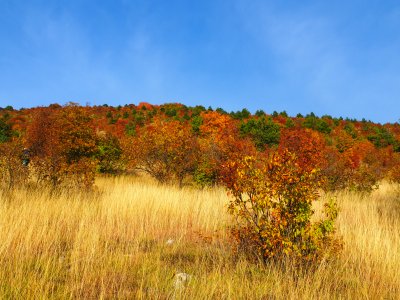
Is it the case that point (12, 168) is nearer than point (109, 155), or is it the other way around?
point (12, 168)

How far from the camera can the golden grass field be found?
353 centimetres

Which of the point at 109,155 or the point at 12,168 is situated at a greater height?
the point at 109,155

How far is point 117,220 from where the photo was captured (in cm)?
673

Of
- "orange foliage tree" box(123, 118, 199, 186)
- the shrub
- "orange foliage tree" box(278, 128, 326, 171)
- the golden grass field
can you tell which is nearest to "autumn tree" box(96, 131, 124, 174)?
"orange foliage tree" box(123, 118, 199, 186)

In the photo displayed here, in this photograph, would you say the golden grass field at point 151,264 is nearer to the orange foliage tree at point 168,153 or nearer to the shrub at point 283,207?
the shrub at point 283,207

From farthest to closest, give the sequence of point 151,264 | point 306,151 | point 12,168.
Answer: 1. point 306,151
2. point 12,168
3. point 151,264

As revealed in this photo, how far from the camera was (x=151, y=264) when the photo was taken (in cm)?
453

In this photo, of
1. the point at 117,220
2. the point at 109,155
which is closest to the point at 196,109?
the point at 109,155

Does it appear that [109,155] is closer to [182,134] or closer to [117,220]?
[182,134]

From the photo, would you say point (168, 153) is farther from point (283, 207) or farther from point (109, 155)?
point (283, 207)

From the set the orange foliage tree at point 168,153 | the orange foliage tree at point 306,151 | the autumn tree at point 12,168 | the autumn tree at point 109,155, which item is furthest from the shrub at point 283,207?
the autumn tree at point 109,155

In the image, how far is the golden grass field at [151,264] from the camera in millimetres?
3531

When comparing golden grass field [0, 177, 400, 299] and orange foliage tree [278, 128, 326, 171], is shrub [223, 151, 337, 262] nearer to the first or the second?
golden grass field [0, 177, 400, 299]

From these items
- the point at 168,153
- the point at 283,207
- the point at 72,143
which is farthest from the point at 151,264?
the point at 72,143
